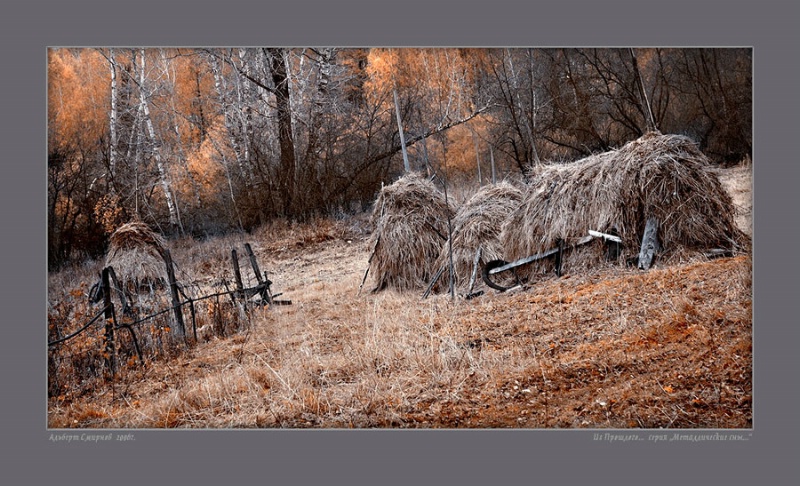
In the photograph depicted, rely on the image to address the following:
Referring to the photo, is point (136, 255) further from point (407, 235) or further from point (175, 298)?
point (407, 235)

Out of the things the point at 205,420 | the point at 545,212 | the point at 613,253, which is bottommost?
the point at 205,420

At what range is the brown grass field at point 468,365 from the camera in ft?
11.1

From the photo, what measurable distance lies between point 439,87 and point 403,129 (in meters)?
0.67

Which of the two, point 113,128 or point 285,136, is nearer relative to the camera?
point 113,128

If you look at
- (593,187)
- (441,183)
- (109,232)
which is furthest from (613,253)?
(109,232)

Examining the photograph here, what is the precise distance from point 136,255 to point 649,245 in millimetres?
4548

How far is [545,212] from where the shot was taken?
6121mm

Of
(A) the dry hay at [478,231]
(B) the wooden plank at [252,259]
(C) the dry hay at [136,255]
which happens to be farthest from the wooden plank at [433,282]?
(C) the dry hay at [136,255]

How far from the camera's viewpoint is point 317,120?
218 inches

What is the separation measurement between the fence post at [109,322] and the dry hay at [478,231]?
3.53 meters

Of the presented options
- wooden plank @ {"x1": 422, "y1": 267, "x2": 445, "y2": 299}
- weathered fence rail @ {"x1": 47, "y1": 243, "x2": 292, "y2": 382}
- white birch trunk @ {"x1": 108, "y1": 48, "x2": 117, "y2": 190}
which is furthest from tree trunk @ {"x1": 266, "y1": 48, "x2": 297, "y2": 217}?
wooden plank @ {"x1": 422, "y1": 267, "x2": 445, "y2": 299}

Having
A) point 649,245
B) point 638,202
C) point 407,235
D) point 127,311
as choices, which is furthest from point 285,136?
point 649,245

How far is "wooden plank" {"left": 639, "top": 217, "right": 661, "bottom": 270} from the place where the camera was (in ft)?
17.3

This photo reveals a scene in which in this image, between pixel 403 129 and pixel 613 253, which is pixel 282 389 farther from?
pixel 613 253
